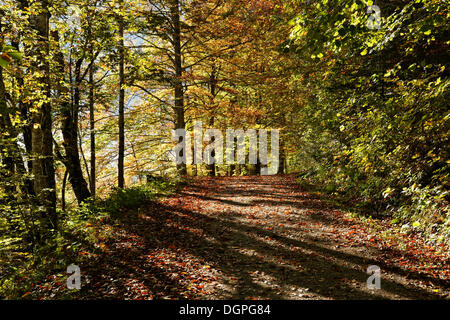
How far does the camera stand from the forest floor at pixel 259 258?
4520 millimetres

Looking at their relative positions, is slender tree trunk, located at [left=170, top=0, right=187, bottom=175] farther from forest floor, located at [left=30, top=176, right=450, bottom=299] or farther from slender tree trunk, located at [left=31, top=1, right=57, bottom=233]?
forest floor, located at [left=30, top=176, right=450, bottom=299]

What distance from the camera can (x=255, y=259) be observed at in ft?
18.9

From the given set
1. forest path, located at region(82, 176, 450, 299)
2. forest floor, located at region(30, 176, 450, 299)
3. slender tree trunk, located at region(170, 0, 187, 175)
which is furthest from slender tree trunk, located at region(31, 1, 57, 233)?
slender tree trunk, located at region(170, 0, 187, 175)

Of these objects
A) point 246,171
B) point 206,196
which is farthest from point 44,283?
point 246,171

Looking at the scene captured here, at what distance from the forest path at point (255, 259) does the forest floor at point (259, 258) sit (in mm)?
17

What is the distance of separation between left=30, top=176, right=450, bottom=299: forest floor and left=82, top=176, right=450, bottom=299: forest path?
17mm

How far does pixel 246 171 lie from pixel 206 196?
15322mm

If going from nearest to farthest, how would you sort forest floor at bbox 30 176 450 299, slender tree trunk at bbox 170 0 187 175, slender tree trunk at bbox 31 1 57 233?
forest floor at bbox 30 176 450 299 < slender tree trunk at bbox 31 1 57 233 < slender tree trunk at bbox 170 0 187 175

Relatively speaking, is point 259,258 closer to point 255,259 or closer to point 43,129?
point 255,259

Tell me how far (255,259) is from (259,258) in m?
0.10

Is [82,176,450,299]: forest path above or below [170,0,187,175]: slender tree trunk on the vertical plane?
below

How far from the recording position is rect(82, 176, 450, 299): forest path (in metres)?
4.52
